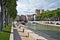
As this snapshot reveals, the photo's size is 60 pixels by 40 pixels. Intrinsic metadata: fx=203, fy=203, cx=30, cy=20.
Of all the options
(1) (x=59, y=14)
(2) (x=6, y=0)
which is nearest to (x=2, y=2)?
(2) (x=6, y=0)

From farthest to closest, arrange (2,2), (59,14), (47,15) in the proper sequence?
(47,15) < (59,14) < (2,2)

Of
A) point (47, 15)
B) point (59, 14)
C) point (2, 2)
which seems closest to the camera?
point (2, 2)

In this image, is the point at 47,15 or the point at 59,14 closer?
the point at 59,14

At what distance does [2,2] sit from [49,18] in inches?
5582

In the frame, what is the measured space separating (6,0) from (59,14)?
104 meters

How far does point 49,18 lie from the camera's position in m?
168

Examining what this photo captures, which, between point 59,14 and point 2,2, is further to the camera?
point 59,14

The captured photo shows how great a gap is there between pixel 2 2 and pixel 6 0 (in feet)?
2.67

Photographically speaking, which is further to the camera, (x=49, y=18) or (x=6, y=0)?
(x=49, y=18)

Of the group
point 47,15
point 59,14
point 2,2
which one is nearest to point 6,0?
point 2,2

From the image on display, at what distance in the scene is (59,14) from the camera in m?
130

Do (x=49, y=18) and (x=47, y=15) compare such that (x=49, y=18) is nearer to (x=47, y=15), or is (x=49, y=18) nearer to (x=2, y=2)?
(x=47, y=15)

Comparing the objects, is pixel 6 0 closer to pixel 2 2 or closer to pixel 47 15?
pixel 2 2

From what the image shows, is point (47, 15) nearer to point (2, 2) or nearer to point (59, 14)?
point (59, 14)
